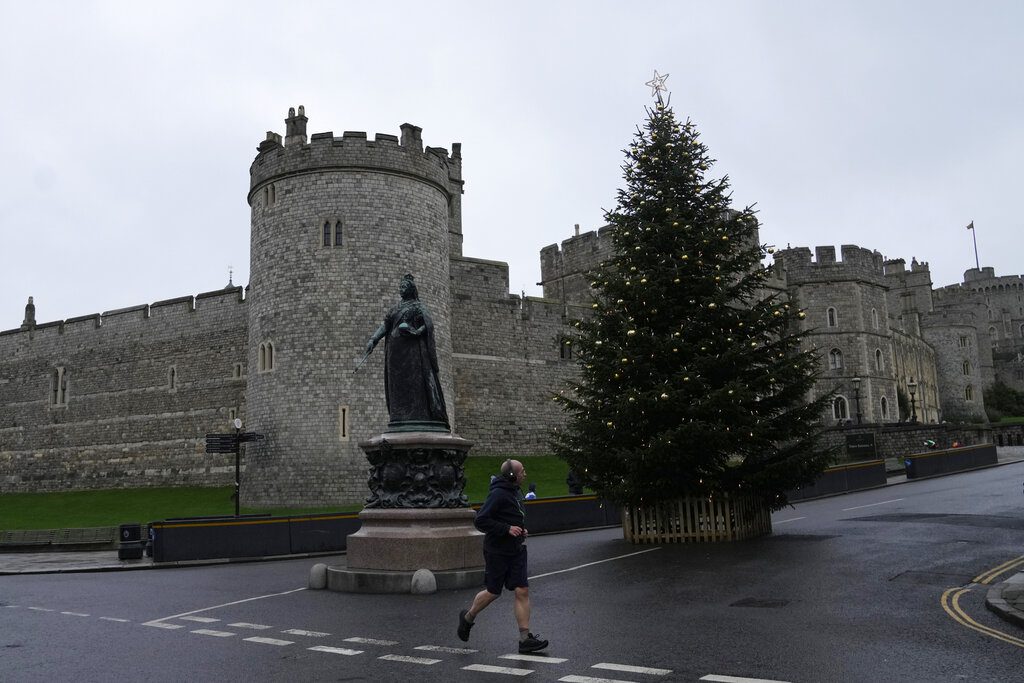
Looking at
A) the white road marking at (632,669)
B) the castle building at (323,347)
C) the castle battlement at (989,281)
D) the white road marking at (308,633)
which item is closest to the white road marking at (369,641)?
the white road marking at (308,633)

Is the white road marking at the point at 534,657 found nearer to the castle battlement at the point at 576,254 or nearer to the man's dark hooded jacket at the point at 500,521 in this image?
the man's dark hooded jacket at the point at 500,521

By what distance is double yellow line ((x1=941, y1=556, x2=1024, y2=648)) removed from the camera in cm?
727

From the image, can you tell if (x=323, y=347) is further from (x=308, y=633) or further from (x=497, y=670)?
(x=497, y=670)

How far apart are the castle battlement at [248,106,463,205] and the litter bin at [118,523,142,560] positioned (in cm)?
1315

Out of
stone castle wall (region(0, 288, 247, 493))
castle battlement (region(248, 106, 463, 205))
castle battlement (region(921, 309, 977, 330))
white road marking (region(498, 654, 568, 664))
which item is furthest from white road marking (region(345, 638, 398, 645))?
castle battlement (region(921, 309, 977, 330))

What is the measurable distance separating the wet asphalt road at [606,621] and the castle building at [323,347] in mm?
6031

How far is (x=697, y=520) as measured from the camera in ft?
49.9

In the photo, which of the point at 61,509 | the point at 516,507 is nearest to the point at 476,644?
the point at 516,507

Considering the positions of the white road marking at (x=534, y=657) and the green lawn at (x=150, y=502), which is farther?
the green lawn at (x=150, y=502)

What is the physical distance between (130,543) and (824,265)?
39989mm

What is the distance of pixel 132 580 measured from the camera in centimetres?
1479

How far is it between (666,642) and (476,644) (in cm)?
169

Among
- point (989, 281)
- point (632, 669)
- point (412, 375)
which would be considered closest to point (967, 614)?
point (632, 669)

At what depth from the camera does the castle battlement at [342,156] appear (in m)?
28.2
